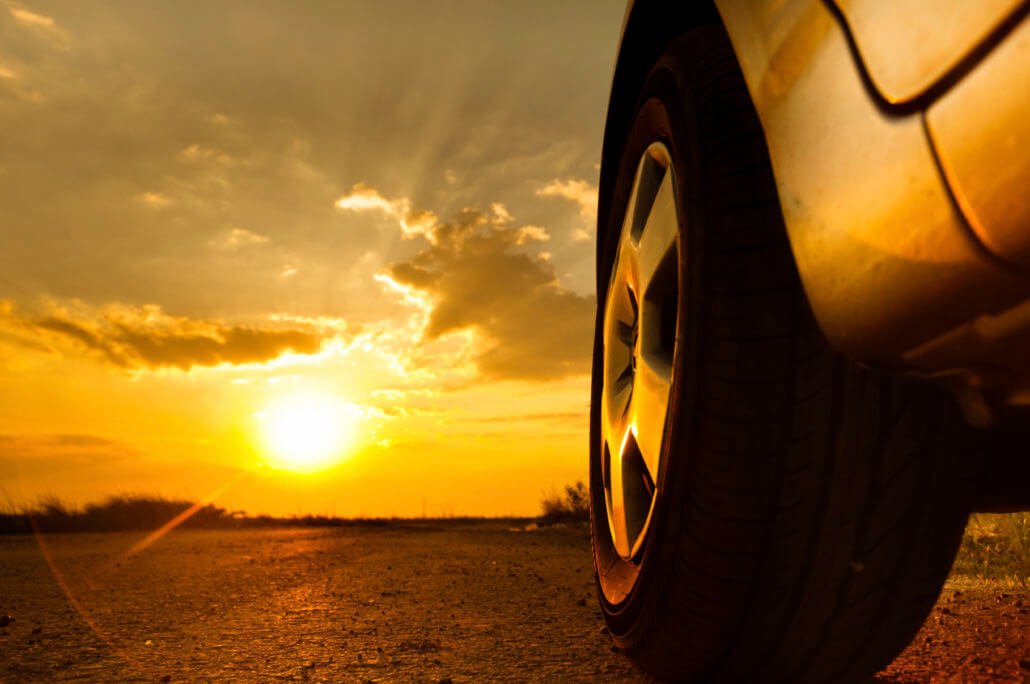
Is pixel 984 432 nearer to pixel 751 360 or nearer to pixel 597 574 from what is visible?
pixel 751 360

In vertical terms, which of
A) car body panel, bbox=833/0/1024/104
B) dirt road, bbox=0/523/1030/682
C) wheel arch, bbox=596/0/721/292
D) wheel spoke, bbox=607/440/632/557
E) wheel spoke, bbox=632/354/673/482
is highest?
wheel arch, bbox=596/0/721/292

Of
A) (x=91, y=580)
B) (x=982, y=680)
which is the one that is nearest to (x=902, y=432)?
→ (x=982, y=680)

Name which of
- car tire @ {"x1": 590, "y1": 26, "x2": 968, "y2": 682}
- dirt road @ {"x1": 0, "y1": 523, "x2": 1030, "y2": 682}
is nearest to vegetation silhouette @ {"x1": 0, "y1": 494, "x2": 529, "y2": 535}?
dirt road @ {"x1": 0, "y1": 523, "x2": 1030, "y2": 682}

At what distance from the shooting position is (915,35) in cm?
73

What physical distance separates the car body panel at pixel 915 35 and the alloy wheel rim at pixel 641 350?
63 centimetres

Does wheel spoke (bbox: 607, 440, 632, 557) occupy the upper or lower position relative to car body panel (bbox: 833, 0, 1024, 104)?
lower

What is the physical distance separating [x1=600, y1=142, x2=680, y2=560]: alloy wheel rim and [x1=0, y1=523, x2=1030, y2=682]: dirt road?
39 cm

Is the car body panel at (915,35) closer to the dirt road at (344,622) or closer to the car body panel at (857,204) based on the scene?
the car body panel at (857,204)

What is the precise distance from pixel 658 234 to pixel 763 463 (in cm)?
58

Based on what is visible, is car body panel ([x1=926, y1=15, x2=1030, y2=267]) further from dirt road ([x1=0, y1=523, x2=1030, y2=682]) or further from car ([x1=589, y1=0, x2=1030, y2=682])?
dirt road ([x1=0, y1=523, x2=1030, y2=682])

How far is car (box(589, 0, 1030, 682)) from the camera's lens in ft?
2.39

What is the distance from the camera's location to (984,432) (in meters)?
1.27

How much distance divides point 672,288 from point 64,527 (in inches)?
272

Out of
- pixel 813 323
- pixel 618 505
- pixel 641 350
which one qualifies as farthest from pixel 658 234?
pixel 618 505
